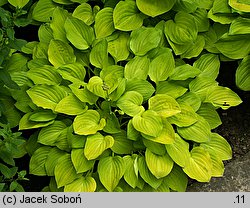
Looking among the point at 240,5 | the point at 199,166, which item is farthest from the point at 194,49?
the point at 199,166

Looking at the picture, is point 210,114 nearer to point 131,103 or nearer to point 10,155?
point 131,103

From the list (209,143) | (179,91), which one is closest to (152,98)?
(179,91)

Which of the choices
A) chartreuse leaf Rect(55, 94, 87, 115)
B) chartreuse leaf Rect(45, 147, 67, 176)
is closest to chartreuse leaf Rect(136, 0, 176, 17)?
chartreuse leaf Rect(55, 94, 87, 115)

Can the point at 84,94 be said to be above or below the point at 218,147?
above

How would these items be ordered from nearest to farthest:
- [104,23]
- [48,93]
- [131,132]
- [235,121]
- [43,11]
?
1. [131,132]
2. [48,93]
3. [104,23]
4. [43,11]
5. [235,121]

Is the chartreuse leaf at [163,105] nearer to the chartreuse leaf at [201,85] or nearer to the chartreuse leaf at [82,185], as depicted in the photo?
the chartreuse leaf at [201,85]
